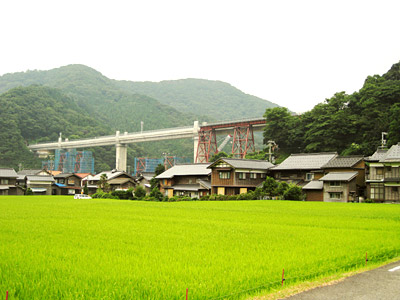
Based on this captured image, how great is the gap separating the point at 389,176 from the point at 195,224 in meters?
25.5

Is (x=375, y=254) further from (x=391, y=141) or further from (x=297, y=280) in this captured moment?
(x=391, y=141)

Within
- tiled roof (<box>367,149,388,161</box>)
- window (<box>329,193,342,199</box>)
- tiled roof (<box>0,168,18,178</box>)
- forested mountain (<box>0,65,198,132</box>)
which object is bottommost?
window (<box>329,193,342,199</box>)

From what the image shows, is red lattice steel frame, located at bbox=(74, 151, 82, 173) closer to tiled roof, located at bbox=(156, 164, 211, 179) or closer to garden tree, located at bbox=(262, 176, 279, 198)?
tiled roof, located at bbox=(156, 164, 211, 179)

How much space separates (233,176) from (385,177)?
1595 centimetres

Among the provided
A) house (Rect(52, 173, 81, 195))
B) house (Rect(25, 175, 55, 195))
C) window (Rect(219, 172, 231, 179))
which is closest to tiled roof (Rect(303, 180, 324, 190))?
window (Rect(219, 172, 231, 179))

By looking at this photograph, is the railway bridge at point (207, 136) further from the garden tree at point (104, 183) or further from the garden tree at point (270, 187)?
the garden tree at point (270, 187)

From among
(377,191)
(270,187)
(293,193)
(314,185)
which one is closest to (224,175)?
(270,187)

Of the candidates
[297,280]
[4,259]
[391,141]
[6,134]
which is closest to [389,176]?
[391,141]

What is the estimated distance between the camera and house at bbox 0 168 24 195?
2259 inches

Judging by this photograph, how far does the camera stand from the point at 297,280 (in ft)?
26.6

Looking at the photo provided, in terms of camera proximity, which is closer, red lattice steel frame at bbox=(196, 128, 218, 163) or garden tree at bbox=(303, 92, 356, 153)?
garden tree at bbox=(303, 92, 356, 153)

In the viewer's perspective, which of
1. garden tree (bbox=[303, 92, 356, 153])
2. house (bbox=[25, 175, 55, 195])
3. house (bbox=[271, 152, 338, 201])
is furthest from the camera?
house (bbox=[25, 175, 55, 195])

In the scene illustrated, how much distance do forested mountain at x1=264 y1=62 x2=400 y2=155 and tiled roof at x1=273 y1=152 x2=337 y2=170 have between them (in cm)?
662

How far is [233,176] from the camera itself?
45.0 metres
